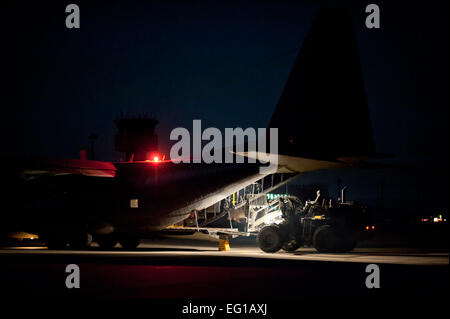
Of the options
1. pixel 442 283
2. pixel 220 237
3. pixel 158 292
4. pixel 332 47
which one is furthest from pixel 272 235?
pixel 158 292

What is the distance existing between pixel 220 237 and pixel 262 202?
234 cm

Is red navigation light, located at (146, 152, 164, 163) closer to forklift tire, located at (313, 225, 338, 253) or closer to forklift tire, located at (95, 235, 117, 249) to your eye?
forklift tire, located at (95, 235, 117, 249)

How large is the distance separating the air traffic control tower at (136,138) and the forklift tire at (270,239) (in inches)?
1302

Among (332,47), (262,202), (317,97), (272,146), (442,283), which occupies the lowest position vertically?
(442,283)

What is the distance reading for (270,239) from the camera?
21688 millimetres

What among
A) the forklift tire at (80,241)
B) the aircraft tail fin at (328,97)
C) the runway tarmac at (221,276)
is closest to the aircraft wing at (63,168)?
A: the forklift tire at (80,241)

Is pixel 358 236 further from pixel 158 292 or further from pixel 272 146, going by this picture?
pixel 158 292

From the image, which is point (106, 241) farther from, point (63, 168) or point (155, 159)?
point (155, 159)

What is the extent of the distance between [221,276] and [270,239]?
831 cm

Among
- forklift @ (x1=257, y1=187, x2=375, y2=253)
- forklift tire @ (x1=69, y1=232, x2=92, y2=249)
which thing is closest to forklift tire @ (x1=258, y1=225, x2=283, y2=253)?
forklift @ (x1=257, y1=187, x2=375, y2=253)

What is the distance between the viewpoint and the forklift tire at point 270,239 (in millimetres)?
21562

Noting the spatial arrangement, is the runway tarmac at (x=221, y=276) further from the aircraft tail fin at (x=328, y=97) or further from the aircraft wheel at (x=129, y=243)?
the aircraft wheel at (x=129, y=243)
